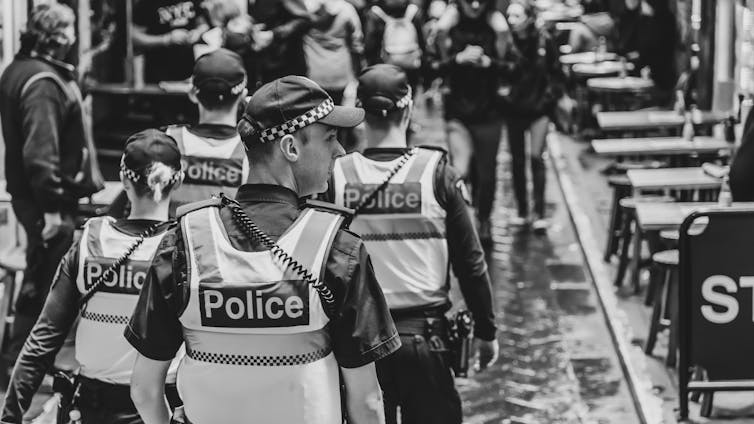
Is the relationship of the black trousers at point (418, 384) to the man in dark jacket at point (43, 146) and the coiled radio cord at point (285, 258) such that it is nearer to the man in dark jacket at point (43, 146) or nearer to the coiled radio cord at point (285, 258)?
the coiled radio cord at point (285, 258)

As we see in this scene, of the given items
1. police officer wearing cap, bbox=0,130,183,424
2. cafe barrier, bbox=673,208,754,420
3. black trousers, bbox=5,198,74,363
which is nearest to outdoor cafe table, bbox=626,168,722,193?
cafe barrier, bbox=673,208,754,420

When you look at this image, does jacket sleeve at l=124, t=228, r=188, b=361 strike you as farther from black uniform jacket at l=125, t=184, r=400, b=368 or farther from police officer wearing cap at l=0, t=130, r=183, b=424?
police officer wearing cap at l=0, t=130, r=183, b=424

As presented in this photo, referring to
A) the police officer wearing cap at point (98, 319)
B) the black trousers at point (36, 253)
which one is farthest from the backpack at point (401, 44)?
the police officer wearing cap at point (98, 319)

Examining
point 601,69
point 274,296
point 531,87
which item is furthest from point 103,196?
point 601,69

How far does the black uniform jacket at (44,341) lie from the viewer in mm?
4512

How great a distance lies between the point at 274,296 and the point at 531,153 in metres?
8.77

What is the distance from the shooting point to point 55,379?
15.5 feet

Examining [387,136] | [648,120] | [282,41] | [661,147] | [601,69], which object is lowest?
[601,69]

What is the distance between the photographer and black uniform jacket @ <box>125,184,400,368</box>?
3365 mm

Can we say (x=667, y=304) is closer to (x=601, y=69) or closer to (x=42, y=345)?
(x=42, y=345)

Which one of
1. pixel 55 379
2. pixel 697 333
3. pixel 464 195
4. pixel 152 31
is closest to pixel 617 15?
pixel 152 31

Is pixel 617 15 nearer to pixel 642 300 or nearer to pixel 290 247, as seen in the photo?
pixel 642 300

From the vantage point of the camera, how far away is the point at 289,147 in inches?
136

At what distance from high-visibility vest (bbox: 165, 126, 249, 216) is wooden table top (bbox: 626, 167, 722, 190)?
11.6ft
